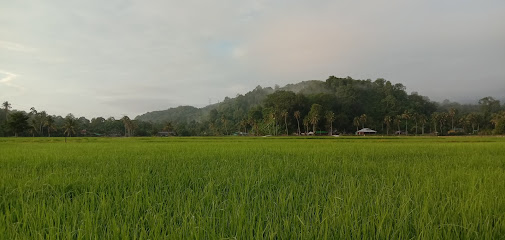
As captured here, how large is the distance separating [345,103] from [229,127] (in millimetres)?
38882

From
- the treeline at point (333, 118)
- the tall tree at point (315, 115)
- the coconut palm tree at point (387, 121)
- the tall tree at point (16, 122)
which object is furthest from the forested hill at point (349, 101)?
the tall tree at point (16, 122)

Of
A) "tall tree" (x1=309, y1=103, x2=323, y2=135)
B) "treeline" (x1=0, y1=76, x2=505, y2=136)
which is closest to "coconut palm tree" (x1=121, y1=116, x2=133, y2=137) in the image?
"treeline" (x1=0, y1=76, x2=505, y2=136)

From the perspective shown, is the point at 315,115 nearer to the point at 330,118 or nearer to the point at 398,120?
the point at 330,118

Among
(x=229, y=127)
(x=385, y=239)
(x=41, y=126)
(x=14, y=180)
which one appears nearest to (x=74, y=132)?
(x=41, y=126)

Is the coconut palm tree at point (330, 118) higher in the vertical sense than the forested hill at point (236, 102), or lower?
lower

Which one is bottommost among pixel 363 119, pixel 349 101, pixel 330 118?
A: pixel 363 119

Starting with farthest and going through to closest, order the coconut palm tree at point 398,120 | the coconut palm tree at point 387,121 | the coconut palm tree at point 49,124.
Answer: the coconut palm tree at point 398,120, the coconut palm tree at point 387,121, the coconut palm tree at point 49,124

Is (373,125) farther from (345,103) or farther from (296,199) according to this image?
(296,199)

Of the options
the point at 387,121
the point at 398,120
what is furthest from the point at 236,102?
the point at 398,120

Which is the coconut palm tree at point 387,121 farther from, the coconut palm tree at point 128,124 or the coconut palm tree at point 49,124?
the coconut palm tree at point 49,124

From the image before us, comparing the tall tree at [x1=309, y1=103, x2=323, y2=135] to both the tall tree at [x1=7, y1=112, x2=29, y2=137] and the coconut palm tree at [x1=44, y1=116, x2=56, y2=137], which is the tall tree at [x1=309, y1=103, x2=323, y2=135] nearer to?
the tall tree at [x1=7, y1=112, x2=29, y2=137]

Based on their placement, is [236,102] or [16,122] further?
[236,102]

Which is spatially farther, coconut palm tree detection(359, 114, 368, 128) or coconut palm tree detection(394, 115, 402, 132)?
coconut palm tree detection(394, 115, 402, 132)

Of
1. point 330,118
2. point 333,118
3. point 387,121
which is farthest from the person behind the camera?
point 387,121
